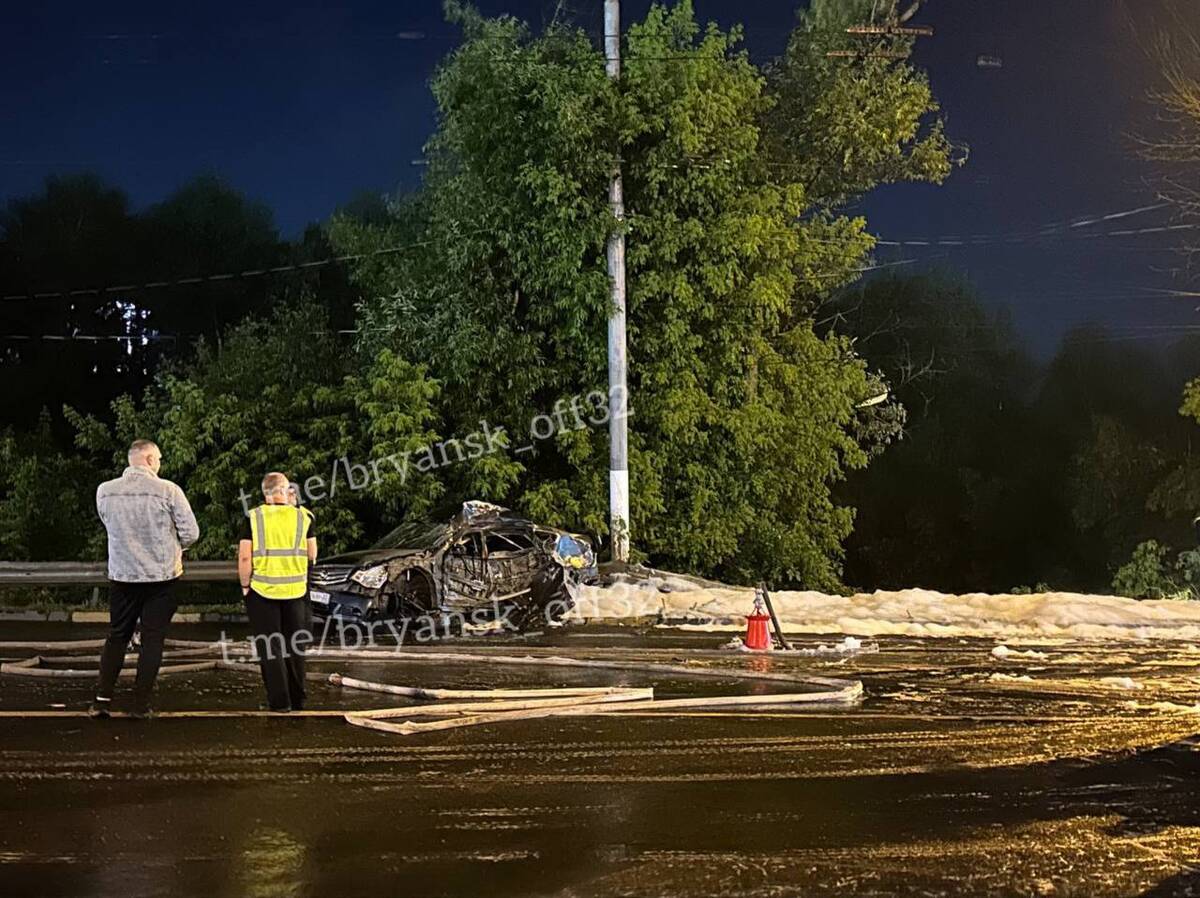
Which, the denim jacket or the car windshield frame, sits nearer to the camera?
the denim jacket

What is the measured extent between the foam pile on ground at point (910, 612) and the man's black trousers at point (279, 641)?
712cm

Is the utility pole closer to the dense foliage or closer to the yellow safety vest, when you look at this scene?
the dense foliage

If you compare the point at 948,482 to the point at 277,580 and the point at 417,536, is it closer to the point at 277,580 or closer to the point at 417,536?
the point at 417,536

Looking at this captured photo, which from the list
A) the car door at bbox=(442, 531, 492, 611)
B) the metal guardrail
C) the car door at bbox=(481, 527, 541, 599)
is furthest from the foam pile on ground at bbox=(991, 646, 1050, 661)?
the metal guardrail

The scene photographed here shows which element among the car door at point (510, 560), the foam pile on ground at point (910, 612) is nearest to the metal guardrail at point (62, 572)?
the car door at point (510, 560)

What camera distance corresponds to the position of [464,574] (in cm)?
1602

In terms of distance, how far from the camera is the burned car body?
1552cm

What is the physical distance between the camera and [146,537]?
402 inches

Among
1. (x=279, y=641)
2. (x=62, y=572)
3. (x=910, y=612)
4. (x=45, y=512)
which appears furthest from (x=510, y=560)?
(x=45, y=512)

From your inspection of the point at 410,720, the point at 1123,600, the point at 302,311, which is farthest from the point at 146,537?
the point at 302,311

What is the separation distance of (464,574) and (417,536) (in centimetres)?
95

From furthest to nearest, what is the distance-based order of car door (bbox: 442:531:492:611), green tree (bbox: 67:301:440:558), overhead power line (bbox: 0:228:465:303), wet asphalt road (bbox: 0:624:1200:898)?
1. overhead power line (bbox: 0:228:465:303)
2. green tree (bbox: 67:301:440:558)
3. car door (bbox: 442:531:492:611)
4. wet asphalt road (bbox: 0:624:1200:898)

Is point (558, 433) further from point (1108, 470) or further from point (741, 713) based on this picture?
point (1108, 470)

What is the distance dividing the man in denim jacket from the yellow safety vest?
0.48 metres
